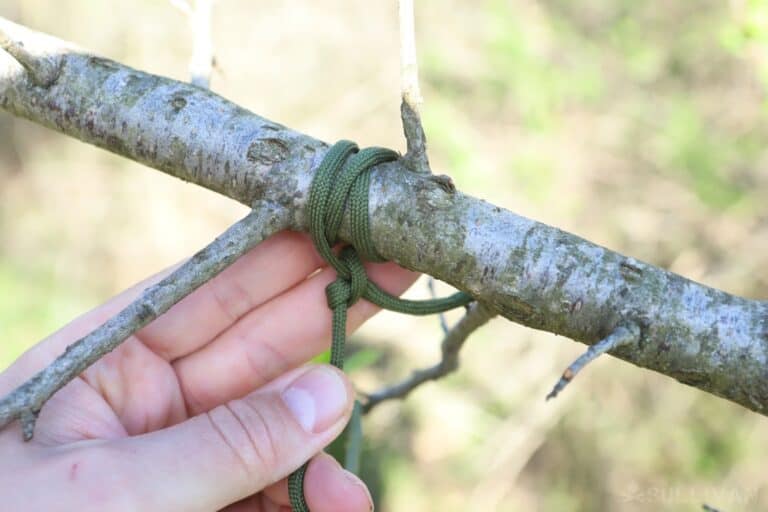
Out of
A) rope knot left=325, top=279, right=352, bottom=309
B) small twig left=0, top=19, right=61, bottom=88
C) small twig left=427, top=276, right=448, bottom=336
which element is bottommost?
small twig left=427, top=276, right=448, bottom=336

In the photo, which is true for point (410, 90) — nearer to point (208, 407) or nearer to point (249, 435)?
point (249, 435)

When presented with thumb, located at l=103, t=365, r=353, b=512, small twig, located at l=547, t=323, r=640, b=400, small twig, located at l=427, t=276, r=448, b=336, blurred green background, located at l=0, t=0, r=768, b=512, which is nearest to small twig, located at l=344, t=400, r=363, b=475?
small twig, located at l=427, t=276, r=448, b=336

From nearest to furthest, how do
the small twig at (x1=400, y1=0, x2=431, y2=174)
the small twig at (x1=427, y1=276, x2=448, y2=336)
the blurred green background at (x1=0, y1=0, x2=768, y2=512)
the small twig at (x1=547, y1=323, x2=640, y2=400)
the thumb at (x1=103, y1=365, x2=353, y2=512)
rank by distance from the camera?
the small twig at (x1=547, y1=323, x2=640, y2=400) → the small twig at (x1=400, y1=0, x2=431, y2=174) → the thumb at (x1=103, y1=365, x2=353, y2=512) → the small twig at (x1=427, y1=276, x2=448, y2=336) → the blurred green background at (x1=0, y1=0, x2=768, y2=512)

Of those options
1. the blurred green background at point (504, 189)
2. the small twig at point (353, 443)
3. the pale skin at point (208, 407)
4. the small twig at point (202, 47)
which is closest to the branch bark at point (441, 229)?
the small twig at point (202, 47)

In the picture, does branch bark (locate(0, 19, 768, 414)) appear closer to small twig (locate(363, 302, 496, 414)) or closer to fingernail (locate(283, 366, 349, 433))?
small twig (locate(363, 302, 496, 414))

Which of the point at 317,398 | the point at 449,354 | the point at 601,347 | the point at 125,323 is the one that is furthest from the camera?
the point at 449,354

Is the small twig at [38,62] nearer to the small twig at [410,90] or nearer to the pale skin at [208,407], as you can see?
the pale skin at [208,407]

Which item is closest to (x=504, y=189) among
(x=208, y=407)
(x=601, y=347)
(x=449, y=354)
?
(x=449, y=354)
